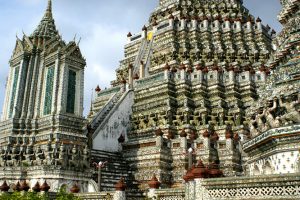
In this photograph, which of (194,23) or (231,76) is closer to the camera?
(231,76)

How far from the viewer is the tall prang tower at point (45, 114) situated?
2009 cm

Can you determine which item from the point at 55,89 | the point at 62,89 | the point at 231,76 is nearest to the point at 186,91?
the point at 231,76

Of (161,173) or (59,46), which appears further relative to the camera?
(59,46)

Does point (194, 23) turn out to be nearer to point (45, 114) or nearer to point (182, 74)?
point (182, 74)

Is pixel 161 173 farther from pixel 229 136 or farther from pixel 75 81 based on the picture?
pixel 75 81

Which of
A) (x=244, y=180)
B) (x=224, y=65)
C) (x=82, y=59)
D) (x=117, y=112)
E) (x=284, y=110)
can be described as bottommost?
(x=244, y=180)

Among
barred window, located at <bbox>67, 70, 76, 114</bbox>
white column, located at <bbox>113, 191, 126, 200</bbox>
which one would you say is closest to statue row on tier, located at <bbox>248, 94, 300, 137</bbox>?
white column, located at <bbox>113, 191, 126, 200</bbox>

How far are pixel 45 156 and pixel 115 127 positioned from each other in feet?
24.8

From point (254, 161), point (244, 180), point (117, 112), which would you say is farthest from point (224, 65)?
point (244, 180)

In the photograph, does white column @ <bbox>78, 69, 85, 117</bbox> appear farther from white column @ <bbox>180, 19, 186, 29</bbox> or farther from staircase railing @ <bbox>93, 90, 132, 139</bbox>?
white column @ <bbox>180, 19, 186, 29</bbox>

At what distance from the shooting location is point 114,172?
75.2 feet

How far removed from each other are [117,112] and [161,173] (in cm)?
Result: 715

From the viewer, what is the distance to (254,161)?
12430 millimetres

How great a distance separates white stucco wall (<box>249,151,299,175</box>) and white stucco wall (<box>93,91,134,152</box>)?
15070 mm
